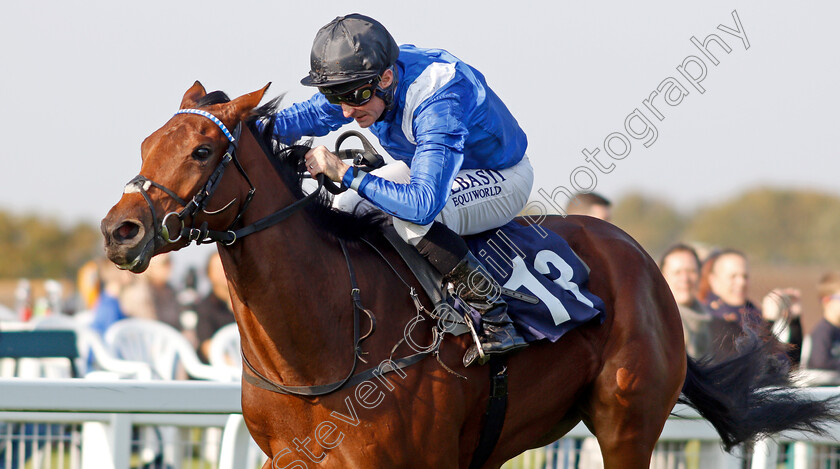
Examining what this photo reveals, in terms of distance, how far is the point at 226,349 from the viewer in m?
7.10

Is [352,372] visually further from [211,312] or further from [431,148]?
[211,312]

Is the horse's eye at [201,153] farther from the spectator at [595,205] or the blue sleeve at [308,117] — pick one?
the spectator at [595,205]

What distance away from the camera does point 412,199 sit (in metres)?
2.91

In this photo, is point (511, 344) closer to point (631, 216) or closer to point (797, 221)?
point (797, 221)

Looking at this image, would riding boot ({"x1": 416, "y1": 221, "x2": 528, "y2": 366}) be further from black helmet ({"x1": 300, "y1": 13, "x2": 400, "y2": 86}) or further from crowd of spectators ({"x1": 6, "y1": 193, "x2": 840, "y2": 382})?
crowd of spectators ({"x1": 6, "y1": 193, "x2": 840, "y2": 382})

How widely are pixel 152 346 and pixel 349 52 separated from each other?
5.00 meters

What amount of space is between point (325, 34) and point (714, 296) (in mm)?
4728

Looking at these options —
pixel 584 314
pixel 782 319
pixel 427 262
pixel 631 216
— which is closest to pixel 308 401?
pixel 427 262

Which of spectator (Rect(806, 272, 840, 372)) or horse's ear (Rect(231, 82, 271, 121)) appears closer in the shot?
horse's ear (Rect(231, 82, 271, 121))

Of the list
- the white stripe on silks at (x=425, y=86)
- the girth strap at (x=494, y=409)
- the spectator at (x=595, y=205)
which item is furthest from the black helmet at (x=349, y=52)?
the spectator at (x=595, y=205)

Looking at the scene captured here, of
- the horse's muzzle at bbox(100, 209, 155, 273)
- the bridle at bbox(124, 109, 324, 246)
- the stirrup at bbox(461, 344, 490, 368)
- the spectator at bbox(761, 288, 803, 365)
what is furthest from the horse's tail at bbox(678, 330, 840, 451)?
the horse's muzzle at bbox(100, 209, 155, 273)

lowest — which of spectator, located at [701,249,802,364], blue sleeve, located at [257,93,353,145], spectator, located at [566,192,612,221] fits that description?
spectator, located at [701,249,802,364]

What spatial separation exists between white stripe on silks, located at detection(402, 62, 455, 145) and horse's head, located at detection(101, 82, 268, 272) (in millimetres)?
548

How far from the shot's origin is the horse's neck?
2.93 metres
